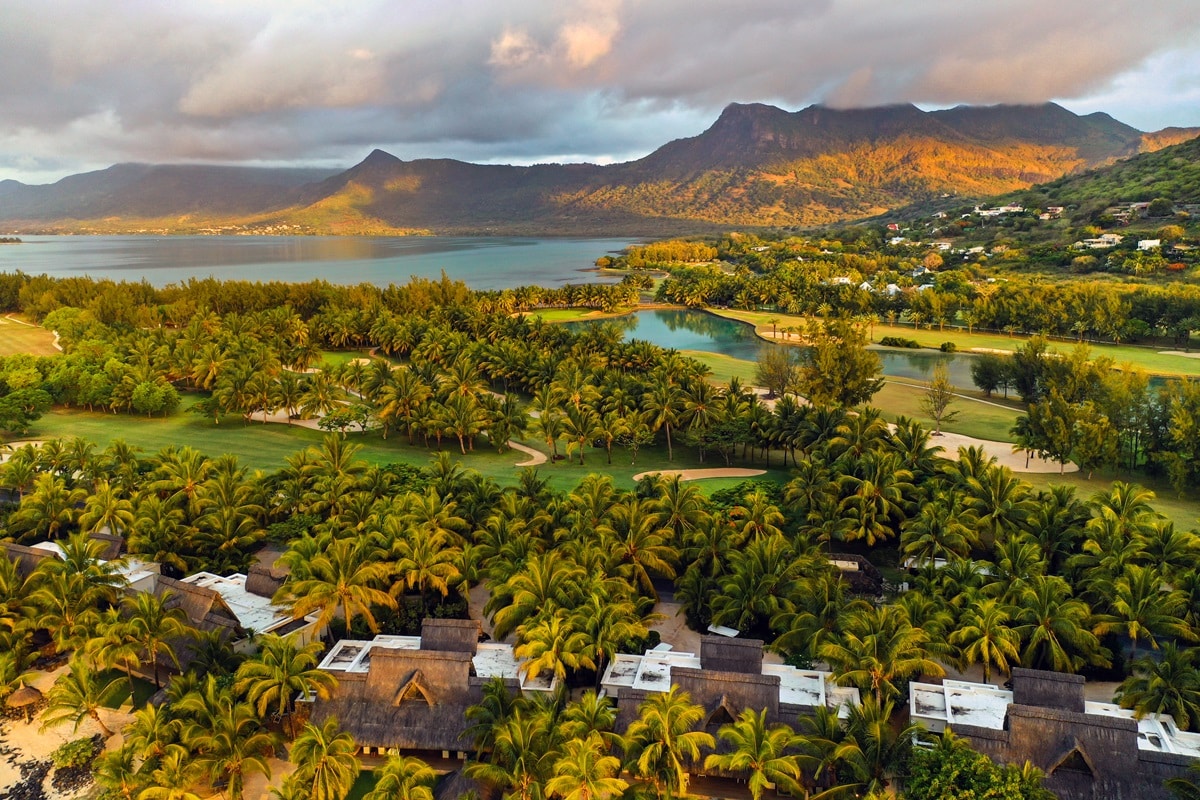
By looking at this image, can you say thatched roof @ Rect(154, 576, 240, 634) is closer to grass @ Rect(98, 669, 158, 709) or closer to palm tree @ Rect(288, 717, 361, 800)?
grass @ Rect(98, 669, 158, 709)

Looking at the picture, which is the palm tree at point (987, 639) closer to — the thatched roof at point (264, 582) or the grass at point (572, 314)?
the thatched roof at point (264, 582)

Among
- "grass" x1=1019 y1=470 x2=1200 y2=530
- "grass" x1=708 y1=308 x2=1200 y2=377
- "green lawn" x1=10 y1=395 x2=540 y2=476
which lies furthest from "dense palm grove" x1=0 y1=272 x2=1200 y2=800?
"grass" x1=708 y1=308 x2=1200 y2=377

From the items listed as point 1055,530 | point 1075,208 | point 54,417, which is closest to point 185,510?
point 54,417

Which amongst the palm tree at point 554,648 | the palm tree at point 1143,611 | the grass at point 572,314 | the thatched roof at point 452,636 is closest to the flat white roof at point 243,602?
the thatched roof at point 452,636

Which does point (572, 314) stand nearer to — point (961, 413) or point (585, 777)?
point (961, 413)

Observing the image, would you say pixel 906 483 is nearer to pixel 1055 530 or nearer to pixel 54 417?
pixel 1055 530

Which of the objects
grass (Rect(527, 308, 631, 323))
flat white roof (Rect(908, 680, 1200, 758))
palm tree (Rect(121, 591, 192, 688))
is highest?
palm tree (Rect(121, 591, 192, 688))

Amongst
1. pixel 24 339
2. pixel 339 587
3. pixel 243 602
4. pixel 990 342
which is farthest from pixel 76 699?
pixel 990 342

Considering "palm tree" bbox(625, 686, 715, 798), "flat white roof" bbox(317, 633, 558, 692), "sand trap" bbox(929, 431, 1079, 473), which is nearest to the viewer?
"palm tree" bbox(625, 686, 715, 798)
